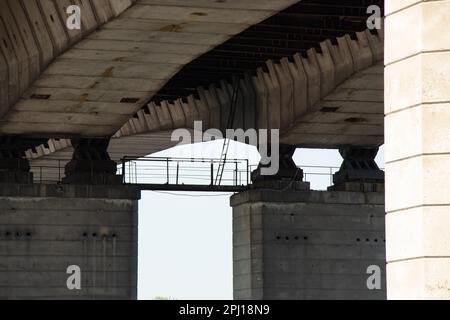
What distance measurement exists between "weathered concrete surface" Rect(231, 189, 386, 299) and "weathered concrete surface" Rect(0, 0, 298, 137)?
836 cm

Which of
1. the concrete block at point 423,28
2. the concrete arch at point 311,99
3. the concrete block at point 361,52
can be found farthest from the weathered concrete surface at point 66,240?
the concrete block at point 423,28

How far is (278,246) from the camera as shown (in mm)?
61094

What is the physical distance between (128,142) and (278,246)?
18.4 meters

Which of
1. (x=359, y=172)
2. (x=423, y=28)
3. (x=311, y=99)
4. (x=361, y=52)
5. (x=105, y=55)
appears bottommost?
(x=423, y=28)

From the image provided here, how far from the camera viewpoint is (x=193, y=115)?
215 ft

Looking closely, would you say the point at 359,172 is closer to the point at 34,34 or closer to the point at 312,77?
the point at 312,77

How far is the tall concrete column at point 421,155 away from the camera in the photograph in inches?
750

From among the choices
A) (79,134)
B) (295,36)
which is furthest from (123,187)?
(295,36)

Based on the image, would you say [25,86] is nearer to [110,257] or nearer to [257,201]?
[110,257]

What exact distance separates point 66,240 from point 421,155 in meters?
40.4

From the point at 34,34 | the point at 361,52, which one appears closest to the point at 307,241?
the point at 361,52

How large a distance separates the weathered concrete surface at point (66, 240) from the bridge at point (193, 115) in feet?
0.19

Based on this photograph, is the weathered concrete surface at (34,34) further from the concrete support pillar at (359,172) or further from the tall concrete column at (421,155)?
the tall concrete column at (421,155)

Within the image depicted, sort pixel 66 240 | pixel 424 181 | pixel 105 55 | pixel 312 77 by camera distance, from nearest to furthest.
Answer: pixel 424 181
pixel 105 55
pixel 312 77
pixel 66 240
